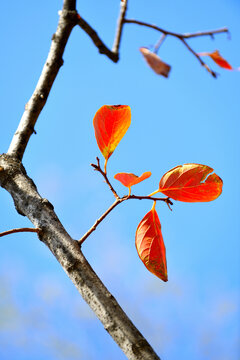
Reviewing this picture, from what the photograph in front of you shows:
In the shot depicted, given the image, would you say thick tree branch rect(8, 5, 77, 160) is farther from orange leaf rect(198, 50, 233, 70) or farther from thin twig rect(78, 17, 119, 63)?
orange leaf rect(198, 50, 233, 70)

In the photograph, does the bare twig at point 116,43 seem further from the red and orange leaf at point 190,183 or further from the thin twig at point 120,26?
the red and orange leaf at point 190,183

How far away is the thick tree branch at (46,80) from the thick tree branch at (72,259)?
0.05 meters

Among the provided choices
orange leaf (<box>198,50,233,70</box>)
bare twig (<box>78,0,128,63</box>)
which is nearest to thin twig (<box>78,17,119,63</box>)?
bare twig (<box>78,0,128,63</box>)

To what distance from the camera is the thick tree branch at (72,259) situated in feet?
1.38

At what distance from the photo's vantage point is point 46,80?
66cm

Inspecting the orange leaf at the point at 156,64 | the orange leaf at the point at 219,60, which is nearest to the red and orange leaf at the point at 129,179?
the orange leaf at the point at 156,64

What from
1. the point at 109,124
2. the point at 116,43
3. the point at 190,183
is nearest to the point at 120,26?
the point at 116,43

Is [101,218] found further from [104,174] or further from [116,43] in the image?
[116,43]

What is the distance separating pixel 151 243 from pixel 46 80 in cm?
35

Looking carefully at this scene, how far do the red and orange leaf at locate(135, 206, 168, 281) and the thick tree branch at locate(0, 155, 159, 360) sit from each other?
135mm

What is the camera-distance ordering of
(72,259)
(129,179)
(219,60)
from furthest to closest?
A: (219,60)
(129,179)
(72,259)

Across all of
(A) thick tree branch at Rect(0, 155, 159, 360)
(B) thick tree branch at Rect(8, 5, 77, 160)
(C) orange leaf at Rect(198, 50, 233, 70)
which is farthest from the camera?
(C) orange leaf at Rect(198, 50, 233, 70)

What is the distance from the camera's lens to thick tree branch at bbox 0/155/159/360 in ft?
1.38

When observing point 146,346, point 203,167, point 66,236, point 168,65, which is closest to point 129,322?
point 146,346
